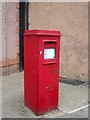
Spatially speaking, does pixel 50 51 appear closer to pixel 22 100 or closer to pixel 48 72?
pixel 48 72

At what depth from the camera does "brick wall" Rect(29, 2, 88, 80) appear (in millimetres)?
7648

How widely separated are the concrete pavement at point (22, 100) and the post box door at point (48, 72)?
25 centimetres

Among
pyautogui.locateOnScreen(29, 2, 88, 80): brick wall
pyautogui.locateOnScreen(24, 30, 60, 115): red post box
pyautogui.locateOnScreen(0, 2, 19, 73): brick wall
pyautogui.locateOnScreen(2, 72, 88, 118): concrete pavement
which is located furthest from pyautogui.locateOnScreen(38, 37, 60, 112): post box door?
pyautogui.locateOnScreen(0, 2, 19, 73): brick wall

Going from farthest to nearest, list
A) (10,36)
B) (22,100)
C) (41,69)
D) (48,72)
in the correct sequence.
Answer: (10,36)
(22,100)
(48,72)
(41,69)

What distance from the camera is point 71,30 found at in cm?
795


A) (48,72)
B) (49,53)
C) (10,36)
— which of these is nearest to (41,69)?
(48,72)

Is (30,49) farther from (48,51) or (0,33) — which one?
(0,33)

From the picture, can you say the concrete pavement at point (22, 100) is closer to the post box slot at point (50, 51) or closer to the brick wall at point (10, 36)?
the brick wall at point (10, 36)

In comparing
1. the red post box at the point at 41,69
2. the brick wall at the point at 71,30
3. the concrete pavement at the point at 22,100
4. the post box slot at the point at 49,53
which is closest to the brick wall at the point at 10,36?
the concrete pavement at the point at 22,100

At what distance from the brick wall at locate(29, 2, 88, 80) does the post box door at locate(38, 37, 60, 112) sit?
2.71 metres

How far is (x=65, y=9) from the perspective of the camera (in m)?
8.04

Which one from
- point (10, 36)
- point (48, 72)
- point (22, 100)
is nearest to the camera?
point (48, 72)

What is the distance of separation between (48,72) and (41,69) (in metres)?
0.20

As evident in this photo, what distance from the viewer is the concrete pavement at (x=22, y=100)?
5.01 meters
